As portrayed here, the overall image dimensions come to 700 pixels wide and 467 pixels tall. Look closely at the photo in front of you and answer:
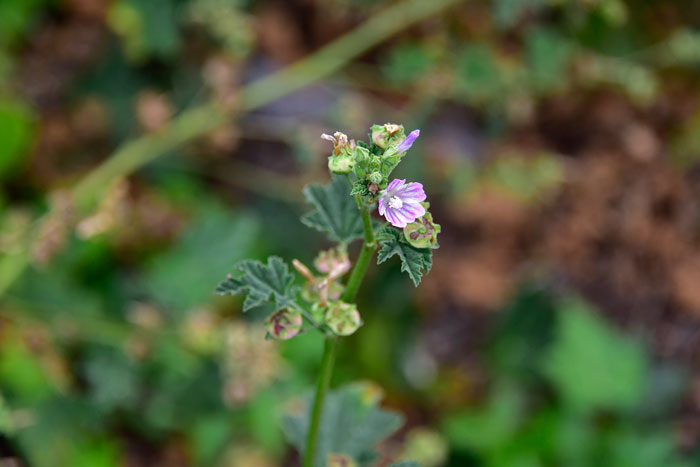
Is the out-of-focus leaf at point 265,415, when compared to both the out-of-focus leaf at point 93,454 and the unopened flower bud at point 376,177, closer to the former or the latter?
the out-of-focus leaf at point 93,454

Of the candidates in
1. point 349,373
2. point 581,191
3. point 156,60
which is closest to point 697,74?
point 581,191

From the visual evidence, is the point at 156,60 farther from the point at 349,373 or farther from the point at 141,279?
the point at 349,373

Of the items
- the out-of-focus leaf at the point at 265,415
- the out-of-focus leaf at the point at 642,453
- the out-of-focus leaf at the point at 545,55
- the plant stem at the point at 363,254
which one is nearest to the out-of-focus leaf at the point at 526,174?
the out-of-focus leaf at the point at 545,55

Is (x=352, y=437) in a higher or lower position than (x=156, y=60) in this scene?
lower

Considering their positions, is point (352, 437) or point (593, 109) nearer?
point (352, 437)

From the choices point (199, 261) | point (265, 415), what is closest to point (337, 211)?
point (199, 261)
